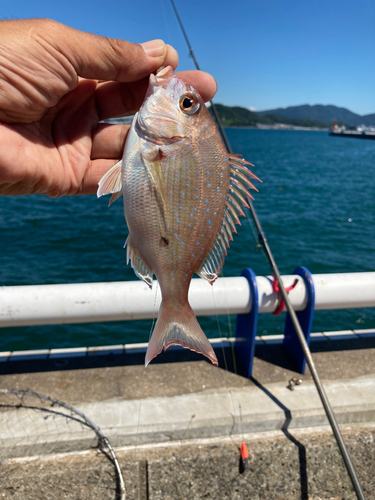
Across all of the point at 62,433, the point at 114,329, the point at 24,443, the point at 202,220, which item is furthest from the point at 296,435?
the point at 114,329

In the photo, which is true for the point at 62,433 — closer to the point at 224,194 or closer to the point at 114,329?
the point at 224,194

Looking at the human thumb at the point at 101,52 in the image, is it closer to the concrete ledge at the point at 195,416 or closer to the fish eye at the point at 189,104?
the fish eye at the point at 189,104

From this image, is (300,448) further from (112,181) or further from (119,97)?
(119,97)

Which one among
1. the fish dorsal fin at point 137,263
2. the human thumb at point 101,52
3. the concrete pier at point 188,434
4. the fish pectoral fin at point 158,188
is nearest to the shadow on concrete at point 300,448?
the concrete pier at point 188,434

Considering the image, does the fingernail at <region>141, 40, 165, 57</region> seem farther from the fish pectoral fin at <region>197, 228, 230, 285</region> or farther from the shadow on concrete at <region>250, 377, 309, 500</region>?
the shadow on concrete at <region>250, 377, 309, 500</region>

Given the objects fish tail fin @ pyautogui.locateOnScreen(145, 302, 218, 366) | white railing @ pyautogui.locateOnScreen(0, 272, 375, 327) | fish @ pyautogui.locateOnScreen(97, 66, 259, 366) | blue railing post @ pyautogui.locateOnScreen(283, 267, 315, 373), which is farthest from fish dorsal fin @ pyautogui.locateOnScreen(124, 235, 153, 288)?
blue railing post @ pyautogui.locateOnScreen(283, 267, 315, 373)

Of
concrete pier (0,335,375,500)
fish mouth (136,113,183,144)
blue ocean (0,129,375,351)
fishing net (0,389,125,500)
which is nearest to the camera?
fish mouth (136,113,183,144)
